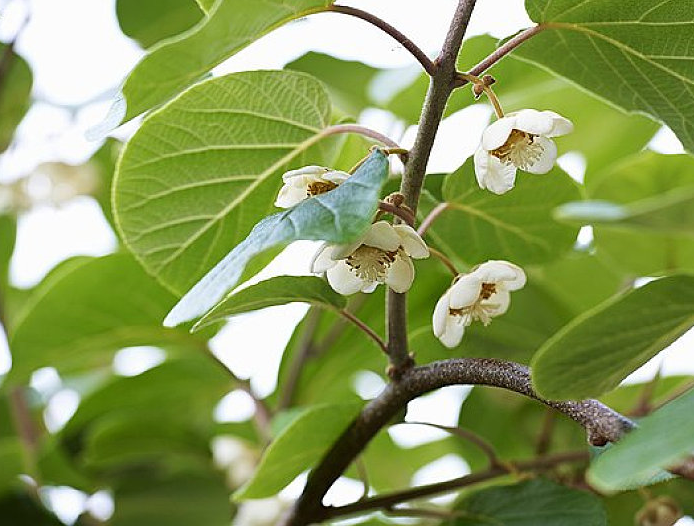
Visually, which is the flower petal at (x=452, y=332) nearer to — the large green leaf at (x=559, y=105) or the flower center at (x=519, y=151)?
the flower center at (x=519, y=151)

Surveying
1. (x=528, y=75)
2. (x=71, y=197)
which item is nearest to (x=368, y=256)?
(x=528, y=75)

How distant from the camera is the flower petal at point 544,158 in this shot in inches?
22.7

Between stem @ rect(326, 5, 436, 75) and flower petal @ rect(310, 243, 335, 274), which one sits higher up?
stem @ rect(326, 5, 436, 75)

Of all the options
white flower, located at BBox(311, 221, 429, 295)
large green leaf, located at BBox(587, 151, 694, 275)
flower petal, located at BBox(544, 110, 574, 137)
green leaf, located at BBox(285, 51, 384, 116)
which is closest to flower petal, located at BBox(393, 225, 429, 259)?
white flower, located at BBox(311, 221, 429, 295)

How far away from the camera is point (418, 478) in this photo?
124 centimetres

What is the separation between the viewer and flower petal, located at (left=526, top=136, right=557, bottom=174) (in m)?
0.58

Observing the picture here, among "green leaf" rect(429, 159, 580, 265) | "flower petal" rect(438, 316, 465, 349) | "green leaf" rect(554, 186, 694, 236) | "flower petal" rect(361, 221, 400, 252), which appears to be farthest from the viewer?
"green leaf" rect(429, 159, 580, 265)

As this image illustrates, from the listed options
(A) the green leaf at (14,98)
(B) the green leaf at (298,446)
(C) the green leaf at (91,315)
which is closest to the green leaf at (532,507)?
(B) the green leaf at (298,446)

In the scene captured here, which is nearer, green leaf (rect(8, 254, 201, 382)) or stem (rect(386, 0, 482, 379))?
stem (rect(386, 0, 482, 379))

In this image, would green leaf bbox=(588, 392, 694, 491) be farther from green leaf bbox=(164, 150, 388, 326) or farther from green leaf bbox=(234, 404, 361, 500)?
green leaf bbox=(234, 404, 361, 500)

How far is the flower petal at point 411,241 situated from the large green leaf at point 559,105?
0.87 feet

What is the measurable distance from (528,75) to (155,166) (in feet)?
1.36

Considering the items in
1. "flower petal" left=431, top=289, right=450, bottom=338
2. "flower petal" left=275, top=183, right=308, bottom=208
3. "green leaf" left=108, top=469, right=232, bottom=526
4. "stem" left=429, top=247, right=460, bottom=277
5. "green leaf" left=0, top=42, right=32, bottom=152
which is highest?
"green leaf" left=0, top=42, right=32, bottom=152

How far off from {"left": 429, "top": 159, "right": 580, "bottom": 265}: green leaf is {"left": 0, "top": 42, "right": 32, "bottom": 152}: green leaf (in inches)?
31.9
